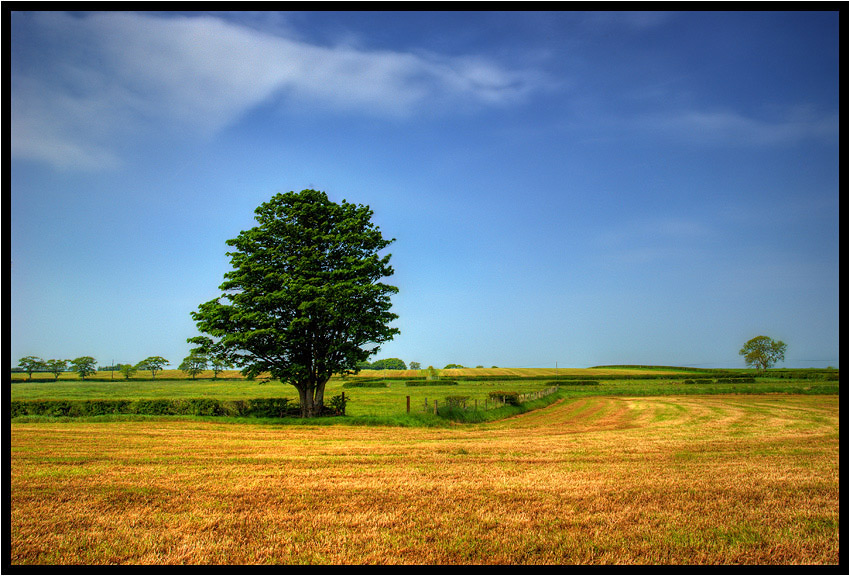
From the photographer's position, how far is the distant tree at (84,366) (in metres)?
136

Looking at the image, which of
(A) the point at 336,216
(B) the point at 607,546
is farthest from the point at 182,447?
(A) the point at 336,216

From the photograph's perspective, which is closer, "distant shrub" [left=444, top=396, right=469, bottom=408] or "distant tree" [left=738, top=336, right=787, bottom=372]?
"distant shrub" [left=444, top=396, right=469, bottom=408]

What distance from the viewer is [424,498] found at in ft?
28.9

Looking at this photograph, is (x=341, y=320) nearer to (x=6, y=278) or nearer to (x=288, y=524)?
(x=288, y=524)

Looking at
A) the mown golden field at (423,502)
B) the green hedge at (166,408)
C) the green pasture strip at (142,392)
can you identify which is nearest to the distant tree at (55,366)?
the green pasture strip at (142,392)

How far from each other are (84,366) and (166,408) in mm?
137312

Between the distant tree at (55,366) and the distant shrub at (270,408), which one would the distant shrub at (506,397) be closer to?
the distant shrub at (270,408)

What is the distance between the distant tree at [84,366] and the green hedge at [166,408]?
129 metres

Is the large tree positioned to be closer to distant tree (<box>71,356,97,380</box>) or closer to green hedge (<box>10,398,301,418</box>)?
green hedge (<box>10,398,301,418</box>)

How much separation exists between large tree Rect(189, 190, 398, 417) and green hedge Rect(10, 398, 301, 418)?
5.90ft

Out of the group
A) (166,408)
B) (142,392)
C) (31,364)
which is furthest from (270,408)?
(31,364)

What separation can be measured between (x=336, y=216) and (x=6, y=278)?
25.0m

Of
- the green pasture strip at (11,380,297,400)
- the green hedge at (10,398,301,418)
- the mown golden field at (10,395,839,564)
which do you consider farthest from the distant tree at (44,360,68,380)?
the mown golden field at (10,395,839,564)

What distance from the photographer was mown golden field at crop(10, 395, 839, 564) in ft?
20.6
